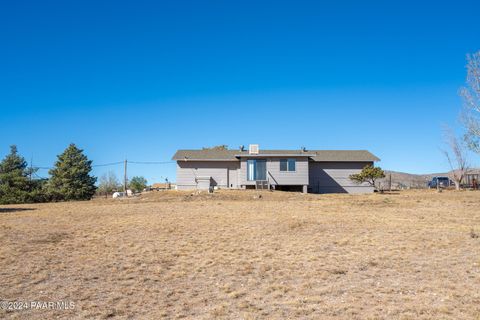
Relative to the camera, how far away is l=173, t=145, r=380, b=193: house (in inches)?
1452

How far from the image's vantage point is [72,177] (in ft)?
148

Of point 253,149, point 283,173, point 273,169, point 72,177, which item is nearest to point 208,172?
point 253,149

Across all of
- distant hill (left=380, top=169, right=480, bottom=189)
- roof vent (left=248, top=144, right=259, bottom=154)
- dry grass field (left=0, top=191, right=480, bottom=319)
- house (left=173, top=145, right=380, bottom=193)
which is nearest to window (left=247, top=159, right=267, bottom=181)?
house (left=173, top=145, right=380, bottom=193)

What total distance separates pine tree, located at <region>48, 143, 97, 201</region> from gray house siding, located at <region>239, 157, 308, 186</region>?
20.6 m

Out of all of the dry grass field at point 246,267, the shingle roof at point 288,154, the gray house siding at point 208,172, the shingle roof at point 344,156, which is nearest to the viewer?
the dry grass field at point 246,267

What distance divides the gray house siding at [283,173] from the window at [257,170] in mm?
397

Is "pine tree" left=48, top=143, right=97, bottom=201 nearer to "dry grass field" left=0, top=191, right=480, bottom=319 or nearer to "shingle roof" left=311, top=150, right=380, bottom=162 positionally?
"shingle roof" left=311, top=150, right=380, bottom=162

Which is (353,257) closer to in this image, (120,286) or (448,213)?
(120,286)

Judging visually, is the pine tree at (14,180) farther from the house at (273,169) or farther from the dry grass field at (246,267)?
the dry grass field at (246,267)

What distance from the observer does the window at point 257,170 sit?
36.8 m

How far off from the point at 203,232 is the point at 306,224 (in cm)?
437

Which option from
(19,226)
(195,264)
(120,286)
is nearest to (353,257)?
(195,264)

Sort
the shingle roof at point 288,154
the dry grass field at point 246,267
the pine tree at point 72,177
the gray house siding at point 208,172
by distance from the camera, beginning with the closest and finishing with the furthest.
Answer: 1. the dry grass field at point 246,267
2. the shingle roof at point 288,154
3. the gray house siding at point 208,172
4. the pine tree at point 72,177

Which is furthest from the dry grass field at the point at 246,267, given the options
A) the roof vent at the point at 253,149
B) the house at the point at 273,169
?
the roof vent at the point at 253,149
